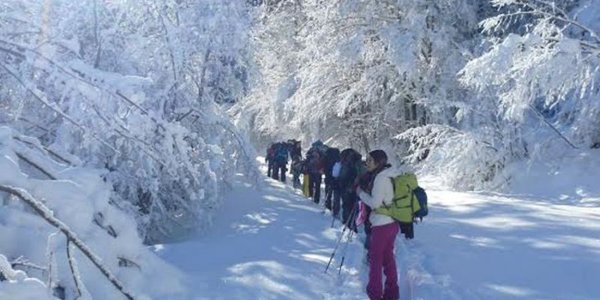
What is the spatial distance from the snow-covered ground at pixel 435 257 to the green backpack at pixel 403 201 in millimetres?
875

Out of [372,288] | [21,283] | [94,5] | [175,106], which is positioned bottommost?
[372,288]

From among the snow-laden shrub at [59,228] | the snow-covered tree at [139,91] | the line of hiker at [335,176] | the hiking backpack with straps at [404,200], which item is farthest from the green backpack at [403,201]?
the snow-laden shrub at [59,228]

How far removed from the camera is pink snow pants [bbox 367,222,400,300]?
6695 mm

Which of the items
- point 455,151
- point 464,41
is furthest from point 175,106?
point 464,41

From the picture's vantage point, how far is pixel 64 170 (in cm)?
421

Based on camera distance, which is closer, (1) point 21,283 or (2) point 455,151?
(1) point 21,283

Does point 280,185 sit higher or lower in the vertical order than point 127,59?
lower

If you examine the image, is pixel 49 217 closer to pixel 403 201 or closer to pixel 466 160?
pixel 403 201

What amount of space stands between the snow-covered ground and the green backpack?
0.88 metres

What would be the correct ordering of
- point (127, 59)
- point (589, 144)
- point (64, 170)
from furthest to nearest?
point (589, 144) < point (127, 59) < point (64, 170)

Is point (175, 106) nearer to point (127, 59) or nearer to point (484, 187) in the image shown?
point (127, 59)

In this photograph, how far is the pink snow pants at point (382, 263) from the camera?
264 inches

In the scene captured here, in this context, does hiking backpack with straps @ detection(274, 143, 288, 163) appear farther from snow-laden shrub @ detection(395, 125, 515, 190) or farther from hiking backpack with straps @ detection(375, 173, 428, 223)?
hiking backpack with straps @ detection(375, 173, 428, 223)

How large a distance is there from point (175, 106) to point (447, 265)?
6.97 m
